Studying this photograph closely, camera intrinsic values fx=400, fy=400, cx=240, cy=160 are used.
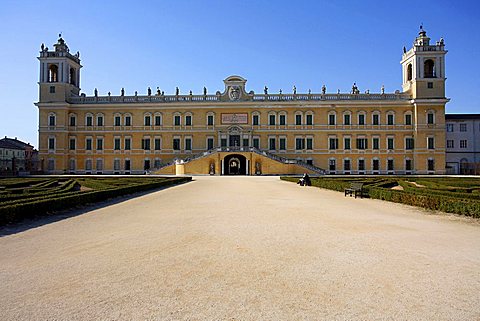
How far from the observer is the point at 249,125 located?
51688 mm

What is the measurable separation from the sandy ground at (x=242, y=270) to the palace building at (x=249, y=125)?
4037 cm

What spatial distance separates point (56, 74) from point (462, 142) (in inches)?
2133

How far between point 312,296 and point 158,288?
1.88 meters

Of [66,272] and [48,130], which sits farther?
[48,130]

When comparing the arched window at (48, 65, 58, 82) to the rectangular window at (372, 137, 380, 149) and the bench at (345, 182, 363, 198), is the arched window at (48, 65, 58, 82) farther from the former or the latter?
the bench at (345, 182, 363, 198)

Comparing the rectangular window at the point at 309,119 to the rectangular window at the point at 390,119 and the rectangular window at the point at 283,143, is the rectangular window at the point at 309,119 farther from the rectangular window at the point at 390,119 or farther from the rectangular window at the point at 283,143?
the rectangular window at the point at 390,119

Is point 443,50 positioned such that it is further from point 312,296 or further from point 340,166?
point 312,296

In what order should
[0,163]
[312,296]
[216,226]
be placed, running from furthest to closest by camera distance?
[0,163] < [216,226] < [312,296]

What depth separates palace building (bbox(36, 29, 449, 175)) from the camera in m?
49.7

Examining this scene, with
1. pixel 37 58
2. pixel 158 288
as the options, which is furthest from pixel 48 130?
pixel 158 288

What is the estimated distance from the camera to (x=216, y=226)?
9445 mm

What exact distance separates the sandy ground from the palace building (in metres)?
40.4

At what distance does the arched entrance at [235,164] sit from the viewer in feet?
162

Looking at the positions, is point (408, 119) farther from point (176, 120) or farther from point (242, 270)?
point (242, 270)
